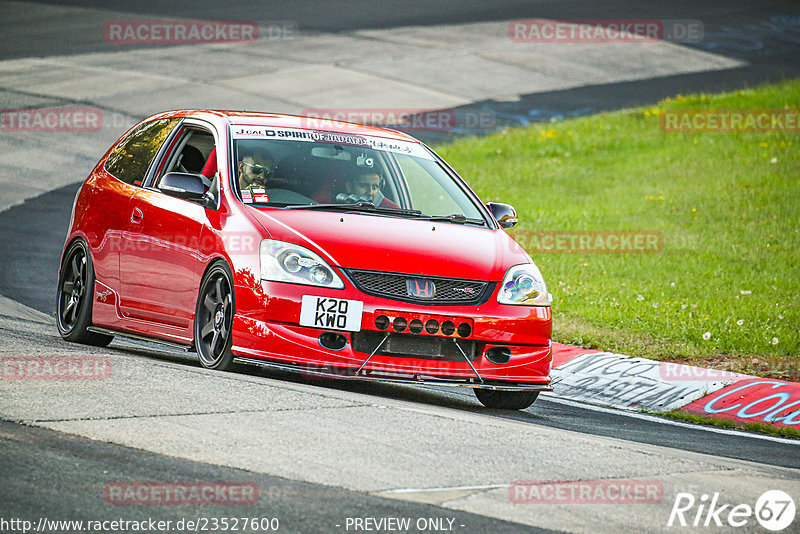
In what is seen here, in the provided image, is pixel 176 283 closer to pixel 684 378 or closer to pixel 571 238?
pixel 684 378

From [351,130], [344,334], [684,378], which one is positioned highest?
[351,130]

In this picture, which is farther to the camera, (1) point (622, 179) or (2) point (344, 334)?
(1) point (622, 179)

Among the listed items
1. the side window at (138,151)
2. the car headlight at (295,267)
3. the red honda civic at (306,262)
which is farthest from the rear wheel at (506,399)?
the side window at (138,151)

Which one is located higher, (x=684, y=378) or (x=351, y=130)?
(x=351, y=130)

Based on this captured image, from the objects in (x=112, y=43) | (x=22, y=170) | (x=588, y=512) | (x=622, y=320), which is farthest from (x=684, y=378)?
(x=112, y=43)

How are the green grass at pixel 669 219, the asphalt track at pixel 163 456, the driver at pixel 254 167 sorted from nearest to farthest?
the asphalt track at pixel 163 456
the driver at pixel 254 167
the green grass at pixel 669 219

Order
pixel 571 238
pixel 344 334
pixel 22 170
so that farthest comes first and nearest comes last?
pixel 22 170
pixel 571 238
pixel 344 334

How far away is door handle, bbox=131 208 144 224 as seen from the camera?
880 centimetres

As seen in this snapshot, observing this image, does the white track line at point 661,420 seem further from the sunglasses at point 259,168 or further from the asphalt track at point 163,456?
the sunglasses at point 259,168

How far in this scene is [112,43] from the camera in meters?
31.1

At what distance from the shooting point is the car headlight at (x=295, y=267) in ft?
24.6

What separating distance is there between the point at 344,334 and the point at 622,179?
14.1m

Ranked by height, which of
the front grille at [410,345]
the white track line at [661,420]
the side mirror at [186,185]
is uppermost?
the side mirror at [186,185]

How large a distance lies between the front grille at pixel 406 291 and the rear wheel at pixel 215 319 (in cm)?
83
